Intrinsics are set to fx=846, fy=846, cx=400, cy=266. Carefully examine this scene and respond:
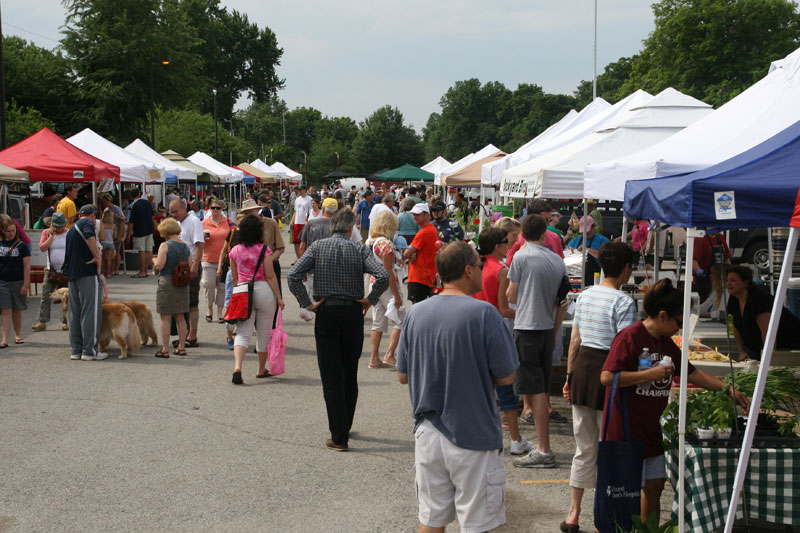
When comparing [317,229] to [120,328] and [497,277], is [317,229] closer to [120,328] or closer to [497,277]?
[120,328]

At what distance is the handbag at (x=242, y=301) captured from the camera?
884cm

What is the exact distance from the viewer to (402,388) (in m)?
9.06

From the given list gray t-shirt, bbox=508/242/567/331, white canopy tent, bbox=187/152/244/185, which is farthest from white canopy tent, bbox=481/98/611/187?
white canopy tent, bbox=187/152/244/185

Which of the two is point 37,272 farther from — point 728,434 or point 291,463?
point 728,434

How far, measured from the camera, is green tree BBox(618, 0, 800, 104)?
57344 millimetres

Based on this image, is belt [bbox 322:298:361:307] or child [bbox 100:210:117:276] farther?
child [bbox 100:210:117:276]

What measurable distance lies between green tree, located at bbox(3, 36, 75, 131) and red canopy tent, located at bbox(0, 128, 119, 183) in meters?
28.4

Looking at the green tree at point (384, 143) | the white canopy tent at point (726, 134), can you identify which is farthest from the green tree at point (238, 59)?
the white canopy tent at point (726, 134)

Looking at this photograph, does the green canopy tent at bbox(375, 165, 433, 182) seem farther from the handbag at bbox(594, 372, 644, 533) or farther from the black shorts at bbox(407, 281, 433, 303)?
the handbag at bbox(594, 372, 644, 533)

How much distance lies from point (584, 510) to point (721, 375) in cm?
202

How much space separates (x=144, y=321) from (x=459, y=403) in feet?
27.5

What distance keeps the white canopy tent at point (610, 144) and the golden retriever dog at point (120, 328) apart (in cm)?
533

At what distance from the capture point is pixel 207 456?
6754mm

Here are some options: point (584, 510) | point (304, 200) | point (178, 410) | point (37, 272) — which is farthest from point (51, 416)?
point (304, 200)
